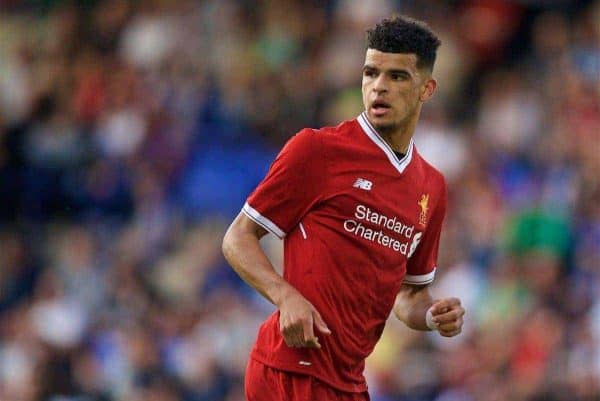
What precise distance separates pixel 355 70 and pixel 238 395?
11.6 ft

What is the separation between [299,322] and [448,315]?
913 mm

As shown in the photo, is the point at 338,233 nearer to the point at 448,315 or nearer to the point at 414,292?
the point at 448,315

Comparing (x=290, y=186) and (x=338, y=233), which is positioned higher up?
(x=290, y=186)

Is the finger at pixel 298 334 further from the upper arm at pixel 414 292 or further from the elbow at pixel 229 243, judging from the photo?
the upper arm at pixel 414 292

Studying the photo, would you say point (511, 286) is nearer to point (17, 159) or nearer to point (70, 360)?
point (70, 360)

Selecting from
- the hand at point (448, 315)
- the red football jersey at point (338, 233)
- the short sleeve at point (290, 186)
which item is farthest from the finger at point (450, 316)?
the short sleeve at point (290, 186)

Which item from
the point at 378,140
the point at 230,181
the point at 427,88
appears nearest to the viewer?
the point at 378,140

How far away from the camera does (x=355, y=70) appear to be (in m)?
12.8

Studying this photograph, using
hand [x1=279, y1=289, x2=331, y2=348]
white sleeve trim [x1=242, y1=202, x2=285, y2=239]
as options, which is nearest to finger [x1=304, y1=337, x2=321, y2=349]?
hand [x1=279, y1=289, x2=331, y2=348]

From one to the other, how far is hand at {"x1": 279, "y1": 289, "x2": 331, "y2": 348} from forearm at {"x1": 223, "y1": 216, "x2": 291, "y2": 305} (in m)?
0.07

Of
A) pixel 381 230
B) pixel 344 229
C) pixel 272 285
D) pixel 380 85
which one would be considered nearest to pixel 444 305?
pixel 381 230

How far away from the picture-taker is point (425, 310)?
21.0 ft

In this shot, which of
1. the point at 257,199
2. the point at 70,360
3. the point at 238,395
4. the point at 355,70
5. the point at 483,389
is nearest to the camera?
the point at 257,199

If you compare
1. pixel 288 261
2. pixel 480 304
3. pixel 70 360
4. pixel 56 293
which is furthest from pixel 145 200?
pixel 288 261
